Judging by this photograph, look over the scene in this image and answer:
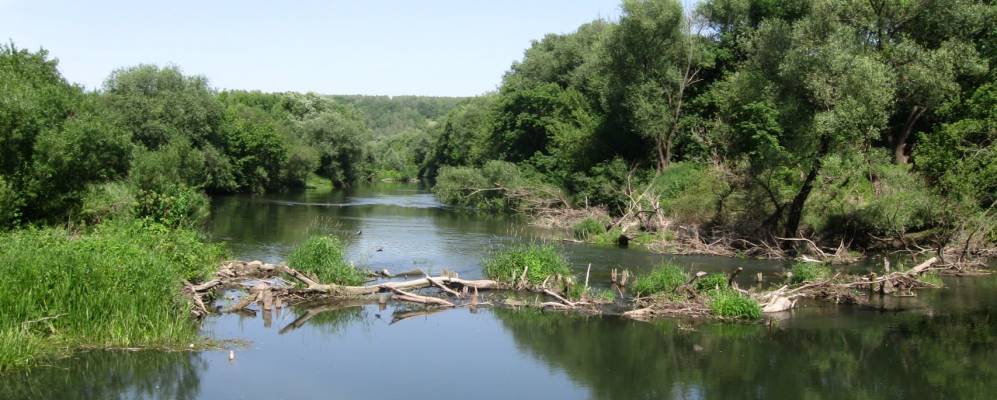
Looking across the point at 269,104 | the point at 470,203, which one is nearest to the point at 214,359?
the point at 470,203

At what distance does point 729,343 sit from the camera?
21.0m

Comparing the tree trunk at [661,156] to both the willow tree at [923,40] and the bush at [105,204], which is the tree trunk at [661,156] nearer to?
the willow tree at [923,40]

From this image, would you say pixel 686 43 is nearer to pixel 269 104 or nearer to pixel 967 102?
pixel 967 102

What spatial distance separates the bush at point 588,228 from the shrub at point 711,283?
16.4 metres

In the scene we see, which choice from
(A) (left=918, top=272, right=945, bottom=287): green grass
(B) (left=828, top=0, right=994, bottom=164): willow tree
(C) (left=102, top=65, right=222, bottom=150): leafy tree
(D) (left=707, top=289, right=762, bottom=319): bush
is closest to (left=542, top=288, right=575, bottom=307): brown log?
(D) (left=707, top=289, right=762, bottom=319): bush

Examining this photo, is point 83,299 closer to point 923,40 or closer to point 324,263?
point 324,263

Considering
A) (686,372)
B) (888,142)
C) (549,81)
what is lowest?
(686,372)

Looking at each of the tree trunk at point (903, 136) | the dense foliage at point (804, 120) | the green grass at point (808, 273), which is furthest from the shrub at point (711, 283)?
the tree trunk at point (903, 136)

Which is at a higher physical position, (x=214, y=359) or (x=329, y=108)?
(x=329, y=108)

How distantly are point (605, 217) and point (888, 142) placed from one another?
15.9 m

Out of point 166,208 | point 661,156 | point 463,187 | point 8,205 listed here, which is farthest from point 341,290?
point 463,187

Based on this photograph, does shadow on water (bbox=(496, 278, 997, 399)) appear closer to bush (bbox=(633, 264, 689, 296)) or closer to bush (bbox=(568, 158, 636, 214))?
bush (bbox=(633, 264, 689, 296))

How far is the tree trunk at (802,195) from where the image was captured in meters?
34.0

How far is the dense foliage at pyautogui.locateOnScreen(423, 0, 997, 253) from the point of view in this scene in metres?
33.9
